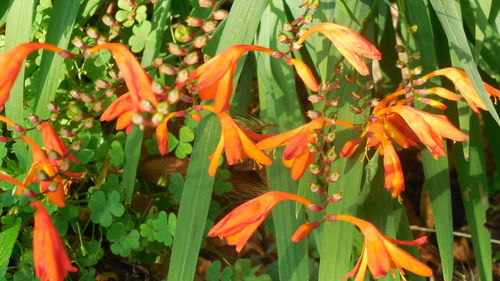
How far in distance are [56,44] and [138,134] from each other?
0.25 m

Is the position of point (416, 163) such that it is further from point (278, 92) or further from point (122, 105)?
point (122, 105)

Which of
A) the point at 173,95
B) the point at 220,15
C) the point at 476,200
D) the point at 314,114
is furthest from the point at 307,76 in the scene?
the point at 476,200

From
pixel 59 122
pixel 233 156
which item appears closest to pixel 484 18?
pixel 233 156

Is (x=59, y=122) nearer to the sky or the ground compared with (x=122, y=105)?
nearer to the ground

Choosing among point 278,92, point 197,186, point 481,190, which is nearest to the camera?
point 197,186

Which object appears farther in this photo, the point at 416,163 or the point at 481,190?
the point at 416,163

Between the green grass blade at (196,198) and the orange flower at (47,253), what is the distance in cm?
28

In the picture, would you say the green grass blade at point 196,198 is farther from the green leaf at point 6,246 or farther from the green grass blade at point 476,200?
the green grass blade at point 476,200

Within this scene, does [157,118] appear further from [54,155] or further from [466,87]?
[466,87]

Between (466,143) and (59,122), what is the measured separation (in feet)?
3.01

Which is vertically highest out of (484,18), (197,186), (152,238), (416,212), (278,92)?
(484,18)

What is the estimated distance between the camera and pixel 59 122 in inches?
62.6

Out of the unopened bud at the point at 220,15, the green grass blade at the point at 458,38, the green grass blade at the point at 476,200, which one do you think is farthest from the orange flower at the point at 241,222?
the green grass blade at the point at 476,200

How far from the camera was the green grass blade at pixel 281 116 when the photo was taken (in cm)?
140
